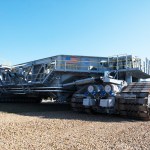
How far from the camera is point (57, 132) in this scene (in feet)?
29.6

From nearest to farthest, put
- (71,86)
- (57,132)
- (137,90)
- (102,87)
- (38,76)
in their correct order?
(57,132) < (137,90) < (102,87) < (71,86) < (38,76)

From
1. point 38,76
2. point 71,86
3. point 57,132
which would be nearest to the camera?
point 57,132

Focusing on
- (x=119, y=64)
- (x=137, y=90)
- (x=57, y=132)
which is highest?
(x=119, y=64)

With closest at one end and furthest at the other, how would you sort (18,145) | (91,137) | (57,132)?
(18,145) → (91,137) → (57,132)

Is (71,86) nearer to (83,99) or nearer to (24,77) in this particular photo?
(83,99)

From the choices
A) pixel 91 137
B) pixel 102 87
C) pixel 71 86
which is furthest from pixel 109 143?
pixel 71 86

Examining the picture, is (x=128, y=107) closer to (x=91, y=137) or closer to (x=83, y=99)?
(x=83, y=99)

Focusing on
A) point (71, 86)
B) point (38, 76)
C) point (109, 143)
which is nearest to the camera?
point (109, 143)

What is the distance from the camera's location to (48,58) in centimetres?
2084

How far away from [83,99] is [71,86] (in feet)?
11.2

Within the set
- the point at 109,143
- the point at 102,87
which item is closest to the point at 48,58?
the point at 102,87

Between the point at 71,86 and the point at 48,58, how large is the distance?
3.69 meters

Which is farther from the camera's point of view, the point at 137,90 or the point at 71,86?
the point at 71,86

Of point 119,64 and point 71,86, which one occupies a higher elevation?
point 119,64
